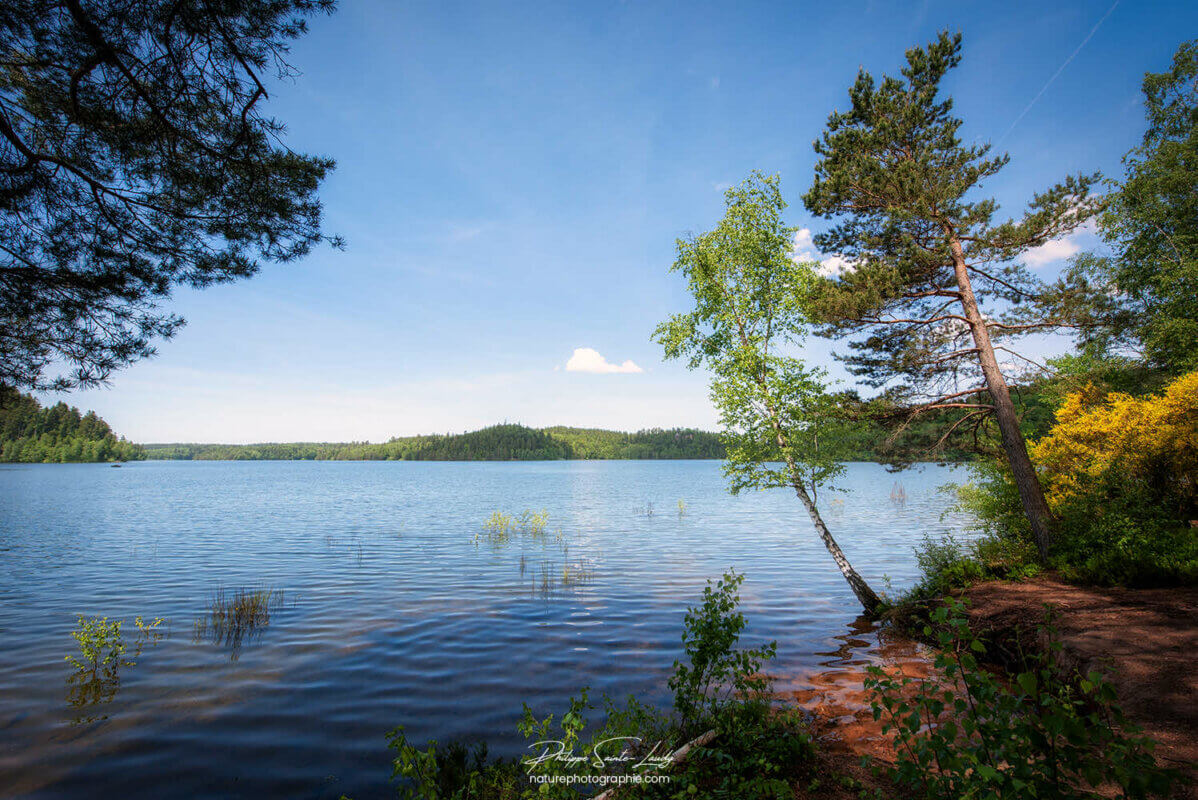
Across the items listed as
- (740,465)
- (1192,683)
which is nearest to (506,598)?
(740,465)

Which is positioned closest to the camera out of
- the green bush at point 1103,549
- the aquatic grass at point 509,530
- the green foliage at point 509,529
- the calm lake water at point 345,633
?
the calm lake water at point 345,633

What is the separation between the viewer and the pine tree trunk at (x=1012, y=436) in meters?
13.7

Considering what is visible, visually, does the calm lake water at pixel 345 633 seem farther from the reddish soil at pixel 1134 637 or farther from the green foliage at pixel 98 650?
the reddish soil at pixel 1134 637

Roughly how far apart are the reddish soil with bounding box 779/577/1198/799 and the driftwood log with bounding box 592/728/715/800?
1.12 meters

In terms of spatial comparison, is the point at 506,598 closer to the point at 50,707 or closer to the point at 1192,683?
the point at 50,707

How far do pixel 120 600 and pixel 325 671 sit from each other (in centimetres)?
969

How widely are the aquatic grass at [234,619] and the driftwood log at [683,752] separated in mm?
10152

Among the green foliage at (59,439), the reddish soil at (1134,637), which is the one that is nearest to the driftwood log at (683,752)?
the reddish soil at (1134,637)

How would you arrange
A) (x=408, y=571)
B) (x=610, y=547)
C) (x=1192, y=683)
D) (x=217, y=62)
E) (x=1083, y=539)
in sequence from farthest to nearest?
(x=610, y=547)
(x=408, y=571)
(x=1083, y=539)
(x=1192, y=683)
(x=217, y=62)

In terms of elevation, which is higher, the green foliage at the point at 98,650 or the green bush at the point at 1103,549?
the green bush at the point at 1103,549

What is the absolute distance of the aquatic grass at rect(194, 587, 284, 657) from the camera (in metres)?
12.1

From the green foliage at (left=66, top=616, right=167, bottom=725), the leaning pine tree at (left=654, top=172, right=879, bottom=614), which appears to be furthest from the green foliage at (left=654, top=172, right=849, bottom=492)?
the green foliage at (left=66, top=616, right=167, bottom=725)

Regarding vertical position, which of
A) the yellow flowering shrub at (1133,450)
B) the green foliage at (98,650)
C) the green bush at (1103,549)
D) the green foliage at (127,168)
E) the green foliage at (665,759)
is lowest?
the green foliage at (98,650)

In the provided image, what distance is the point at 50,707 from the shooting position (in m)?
8.61
